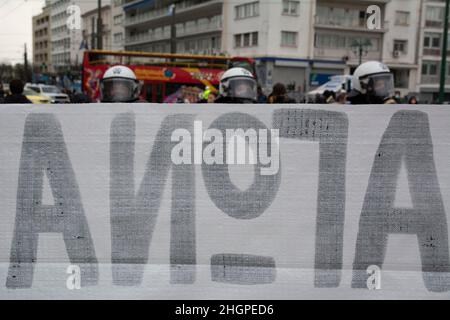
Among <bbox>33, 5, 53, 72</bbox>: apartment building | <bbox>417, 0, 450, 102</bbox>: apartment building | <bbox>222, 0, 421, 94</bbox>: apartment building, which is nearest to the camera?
<bbox>222, 0, 421, 94</bbox>: apartment building

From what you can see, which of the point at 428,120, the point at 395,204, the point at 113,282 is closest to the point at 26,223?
the point at 113,282

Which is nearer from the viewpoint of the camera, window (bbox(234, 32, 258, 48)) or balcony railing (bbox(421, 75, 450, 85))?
window (bbox(234, 32, 258, 48))

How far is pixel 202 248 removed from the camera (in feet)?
8.38

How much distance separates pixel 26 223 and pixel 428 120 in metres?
2.21

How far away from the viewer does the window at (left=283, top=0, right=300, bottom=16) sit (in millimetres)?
35750

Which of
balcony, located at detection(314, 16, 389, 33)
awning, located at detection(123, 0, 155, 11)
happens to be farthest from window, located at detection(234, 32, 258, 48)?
awning, located at detection(123, 0, 155, 11)

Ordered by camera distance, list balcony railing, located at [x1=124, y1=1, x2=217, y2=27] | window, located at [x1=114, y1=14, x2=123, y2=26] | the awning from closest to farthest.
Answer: balcony railing, located at [x1=124, y1=1, x2=217, y2=27] < the awning < window, located at [x1=114, y1=14, x2=123, y2=26]

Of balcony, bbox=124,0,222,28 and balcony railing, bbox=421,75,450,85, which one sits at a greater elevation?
balcony, bbox=124,0,222,28

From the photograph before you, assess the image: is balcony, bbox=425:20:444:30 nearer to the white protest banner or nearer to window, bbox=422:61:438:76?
window, bbox=422:61:438:76

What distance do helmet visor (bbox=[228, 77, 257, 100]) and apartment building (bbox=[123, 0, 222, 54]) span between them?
36079mm

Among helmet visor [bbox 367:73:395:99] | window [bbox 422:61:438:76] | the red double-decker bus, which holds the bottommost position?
helmet visor [bbox 367:73:395:99]

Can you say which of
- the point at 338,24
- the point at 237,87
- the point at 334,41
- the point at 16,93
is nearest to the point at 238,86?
the point at 237,87

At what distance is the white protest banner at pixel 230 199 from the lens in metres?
2.54
